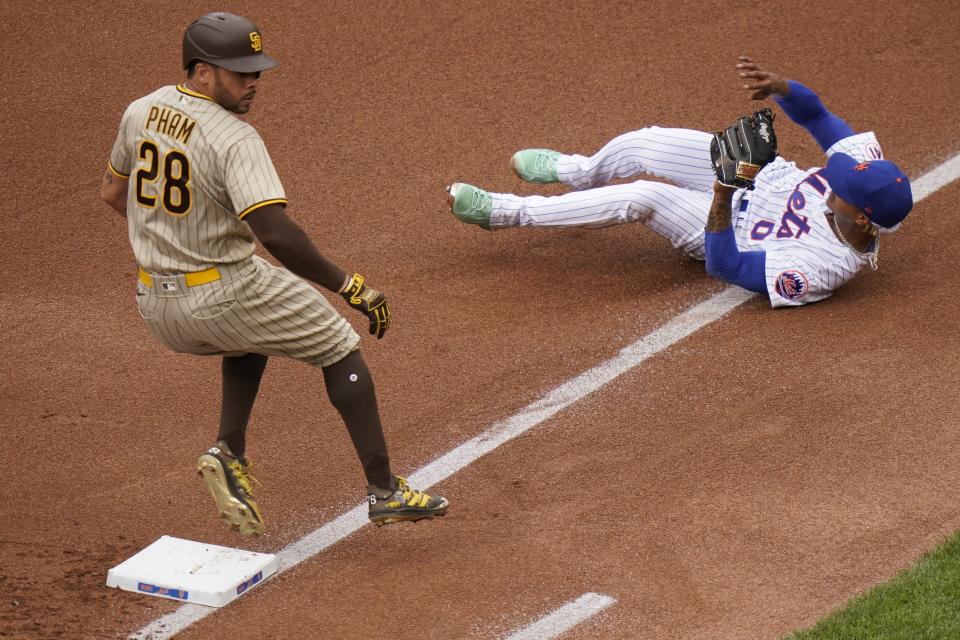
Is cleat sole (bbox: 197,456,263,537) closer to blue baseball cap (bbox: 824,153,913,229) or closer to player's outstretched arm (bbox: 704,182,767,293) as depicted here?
player's outstretched arm (bbox: 704,182,767,293)

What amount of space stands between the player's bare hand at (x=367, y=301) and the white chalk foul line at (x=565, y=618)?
3.33 ft

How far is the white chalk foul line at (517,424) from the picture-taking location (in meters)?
4.22

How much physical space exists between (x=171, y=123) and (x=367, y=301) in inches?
31.7

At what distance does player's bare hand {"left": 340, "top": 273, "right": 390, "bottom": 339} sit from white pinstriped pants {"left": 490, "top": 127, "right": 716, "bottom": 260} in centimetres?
203

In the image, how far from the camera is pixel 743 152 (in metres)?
5.34

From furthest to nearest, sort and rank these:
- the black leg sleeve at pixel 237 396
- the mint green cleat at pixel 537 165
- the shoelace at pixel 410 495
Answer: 1. the mint green cleat at pixel 537 165
2. the black leg sleeve at pixel 237 396
3. the shoelace at pixel 410 495

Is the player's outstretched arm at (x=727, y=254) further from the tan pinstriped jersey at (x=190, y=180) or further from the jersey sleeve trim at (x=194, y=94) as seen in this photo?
the jersey sleeve trim at (x=194, y=94)

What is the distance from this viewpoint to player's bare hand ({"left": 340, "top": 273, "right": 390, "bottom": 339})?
13.7 feet

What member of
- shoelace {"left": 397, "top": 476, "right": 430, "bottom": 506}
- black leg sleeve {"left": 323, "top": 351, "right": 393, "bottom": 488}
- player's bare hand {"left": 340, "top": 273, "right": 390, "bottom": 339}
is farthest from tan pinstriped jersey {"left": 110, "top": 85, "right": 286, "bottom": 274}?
shoelace {"left": 397, "top": 476, "right": 430, "bottom": 506}

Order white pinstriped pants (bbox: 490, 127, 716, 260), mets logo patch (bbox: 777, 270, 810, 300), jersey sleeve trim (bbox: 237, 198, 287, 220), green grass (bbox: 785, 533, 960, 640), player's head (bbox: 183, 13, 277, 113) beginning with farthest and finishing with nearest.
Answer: white pinstriped pants (bbox: 490, 127, 716, 260), mets logo patch (bbox: 777, 270, 810, 300), player's head (bbox: 183, 13, 277, 113), jersey sleeve trim (bbox: 237, 198, 287, 220), green grass (bbox: 785, 533, 960, 640)

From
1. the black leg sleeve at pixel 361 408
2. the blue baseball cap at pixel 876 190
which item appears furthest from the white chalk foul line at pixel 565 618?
the blue baseball cap at pixel 876 190

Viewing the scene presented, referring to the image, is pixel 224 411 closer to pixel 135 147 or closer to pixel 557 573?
pixel 135 147

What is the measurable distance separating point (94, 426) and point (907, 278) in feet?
11.6

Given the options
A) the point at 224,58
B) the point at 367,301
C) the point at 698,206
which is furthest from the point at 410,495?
the point at 698,206
